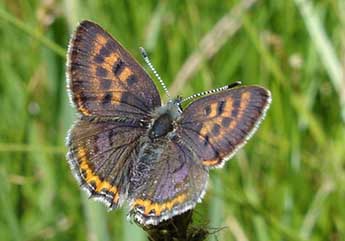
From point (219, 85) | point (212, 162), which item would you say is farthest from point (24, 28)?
point (219, 85)

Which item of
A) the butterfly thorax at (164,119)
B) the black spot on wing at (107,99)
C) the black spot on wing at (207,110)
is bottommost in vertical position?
the black spot on wing at (207,110)

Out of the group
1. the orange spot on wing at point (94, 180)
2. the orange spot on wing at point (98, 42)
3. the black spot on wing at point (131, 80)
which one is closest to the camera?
the orange spot on wing at point (94, 180)

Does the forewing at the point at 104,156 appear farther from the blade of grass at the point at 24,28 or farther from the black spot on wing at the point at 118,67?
the blade of grass at the point at 24,28

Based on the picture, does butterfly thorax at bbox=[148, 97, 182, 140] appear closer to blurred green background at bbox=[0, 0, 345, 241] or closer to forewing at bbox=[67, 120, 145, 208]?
forewing at bbox=[67, 120, 145, 208]

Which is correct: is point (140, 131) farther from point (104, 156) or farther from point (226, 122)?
point (226, 122)

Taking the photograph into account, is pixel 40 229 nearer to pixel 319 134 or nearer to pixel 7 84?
pixel 7 84

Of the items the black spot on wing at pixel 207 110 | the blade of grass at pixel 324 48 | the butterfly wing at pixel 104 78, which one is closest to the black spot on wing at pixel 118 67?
the butterfly wing at pixel 104 78
